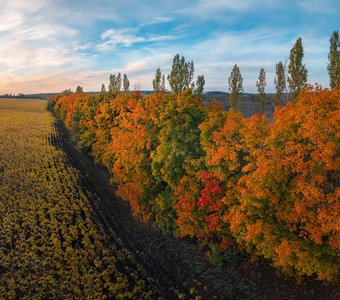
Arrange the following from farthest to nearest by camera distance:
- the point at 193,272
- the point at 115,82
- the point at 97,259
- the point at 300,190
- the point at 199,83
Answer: the point at 115,82
the point at 199,83
the point at 193,272
the point at 97,259
the point at 300,190

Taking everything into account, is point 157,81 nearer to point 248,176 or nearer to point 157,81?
point 157,81

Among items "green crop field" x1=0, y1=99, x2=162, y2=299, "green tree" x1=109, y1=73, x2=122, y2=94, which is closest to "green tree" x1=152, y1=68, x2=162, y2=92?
"green tree" x1=109, y1=73, x2=122, y2=94

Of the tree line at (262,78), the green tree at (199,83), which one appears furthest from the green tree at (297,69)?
the green tree at (199,83)

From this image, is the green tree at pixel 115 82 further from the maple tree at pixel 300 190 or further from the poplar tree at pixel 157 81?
the maple tree at pixel 300 190

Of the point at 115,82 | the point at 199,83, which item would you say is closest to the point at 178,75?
Result: the point at 199,83

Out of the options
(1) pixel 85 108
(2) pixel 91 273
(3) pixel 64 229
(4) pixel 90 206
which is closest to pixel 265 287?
(2) pixel 91 273
